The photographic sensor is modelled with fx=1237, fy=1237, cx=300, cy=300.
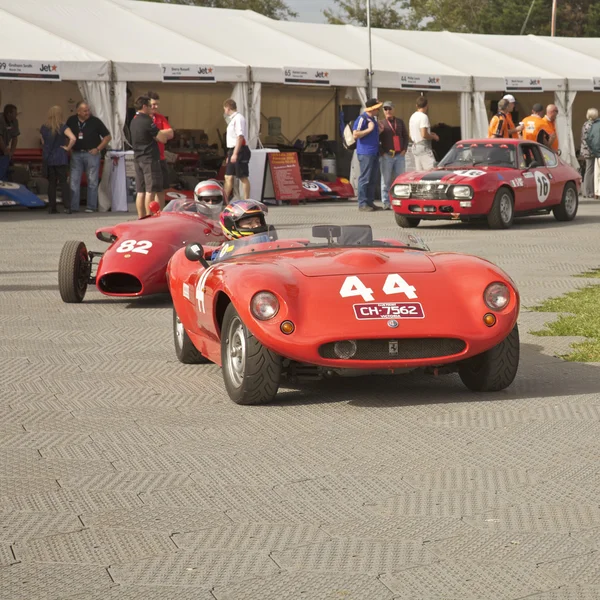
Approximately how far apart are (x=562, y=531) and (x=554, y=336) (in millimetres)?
4943

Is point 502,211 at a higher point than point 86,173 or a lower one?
lower

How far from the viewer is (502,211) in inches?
733

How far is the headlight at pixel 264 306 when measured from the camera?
6.55m

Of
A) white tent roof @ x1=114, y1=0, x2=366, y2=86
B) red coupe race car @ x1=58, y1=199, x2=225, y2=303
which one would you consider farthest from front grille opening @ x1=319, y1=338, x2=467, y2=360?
white tent roof @ x1=114, y1=0, x2=366, y2=86

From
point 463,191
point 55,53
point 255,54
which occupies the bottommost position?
point 463,191

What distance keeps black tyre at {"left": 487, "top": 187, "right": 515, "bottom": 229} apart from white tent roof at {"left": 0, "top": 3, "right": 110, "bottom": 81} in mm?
7782

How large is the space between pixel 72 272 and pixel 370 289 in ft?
16.9

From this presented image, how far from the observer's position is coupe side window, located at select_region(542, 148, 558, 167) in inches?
782

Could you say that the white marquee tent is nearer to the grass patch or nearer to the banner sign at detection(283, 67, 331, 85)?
the banner sign at detection(283, 67, 331, 85)

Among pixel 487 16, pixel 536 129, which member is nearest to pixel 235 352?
pixel 536 129

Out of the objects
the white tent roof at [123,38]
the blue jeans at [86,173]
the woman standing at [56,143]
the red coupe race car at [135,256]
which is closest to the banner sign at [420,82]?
the white tent roof at [123,38]

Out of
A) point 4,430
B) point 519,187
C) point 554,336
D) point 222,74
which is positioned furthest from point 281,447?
point 222,74

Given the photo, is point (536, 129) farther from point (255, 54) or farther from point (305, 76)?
point (255, 54)

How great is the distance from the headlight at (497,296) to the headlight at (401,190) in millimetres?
11766
